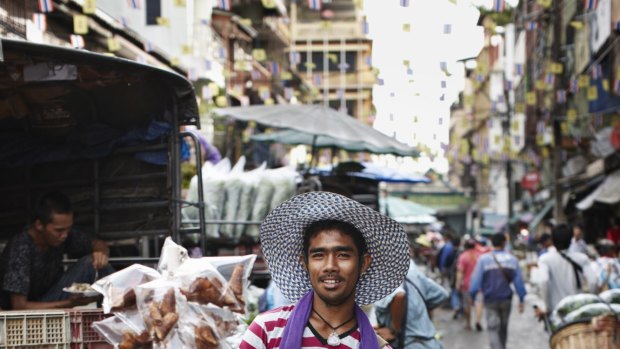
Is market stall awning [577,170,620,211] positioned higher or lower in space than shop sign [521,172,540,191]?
higher

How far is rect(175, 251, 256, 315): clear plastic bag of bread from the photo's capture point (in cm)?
530

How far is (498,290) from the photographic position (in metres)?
13.8

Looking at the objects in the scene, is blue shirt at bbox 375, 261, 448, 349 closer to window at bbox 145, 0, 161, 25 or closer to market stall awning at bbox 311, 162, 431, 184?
market stall awning at bbox 311, 162, 431, 184

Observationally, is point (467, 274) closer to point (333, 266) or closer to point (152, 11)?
point (152, 11)

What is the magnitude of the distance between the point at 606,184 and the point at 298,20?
5066 cm

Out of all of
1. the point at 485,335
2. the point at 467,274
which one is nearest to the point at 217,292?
the point at 485,335

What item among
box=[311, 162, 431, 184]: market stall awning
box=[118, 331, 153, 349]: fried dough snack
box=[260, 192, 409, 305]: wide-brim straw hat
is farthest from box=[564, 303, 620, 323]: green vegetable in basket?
box=[311, 162, 431, 184]: market stall awning

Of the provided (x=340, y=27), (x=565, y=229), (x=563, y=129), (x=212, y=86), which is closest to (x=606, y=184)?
(x=563, y=129)

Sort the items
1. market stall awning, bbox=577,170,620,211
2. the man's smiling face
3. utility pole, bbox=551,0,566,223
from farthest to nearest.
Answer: utility pole, bbox=551,0,566,223
market stall awning, bbox=577,170,620,211
the man's smiling face

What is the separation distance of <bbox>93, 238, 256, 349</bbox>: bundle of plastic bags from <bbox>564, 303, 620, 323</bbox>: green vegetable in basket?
7.26 ft

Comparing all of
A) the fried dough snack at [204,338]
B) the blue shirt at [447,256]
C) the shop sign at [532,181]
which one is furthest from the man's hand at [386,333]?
the shop sign at [532,181]

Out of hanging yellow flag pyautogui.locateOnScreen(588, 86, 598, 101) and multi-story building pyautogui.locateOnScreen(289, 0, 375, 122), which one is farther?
multi-story building pyautogui.locateOnScreen(289, 0, 375, 122)

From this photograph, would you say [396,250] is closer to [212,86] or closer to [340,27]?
[212,86]

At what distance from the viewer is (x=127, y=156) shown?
8.10m
